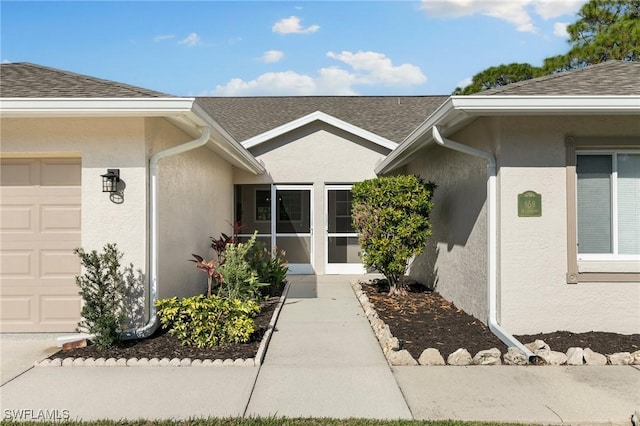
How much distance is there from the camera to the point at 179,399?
384 centimetres

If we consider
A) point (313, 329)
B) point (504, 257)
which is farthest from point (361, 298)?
point (504, 257)

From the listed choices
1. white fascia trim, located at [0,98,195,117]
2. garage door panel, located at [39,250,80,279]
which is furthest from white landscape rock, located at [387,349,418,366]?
garage door panel, located at [39,250,80,279]

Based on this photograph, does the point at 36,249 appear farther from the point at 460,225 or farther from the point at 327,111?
the point at 327,111

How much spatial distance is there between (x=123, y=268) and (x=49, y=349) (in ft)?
4.38

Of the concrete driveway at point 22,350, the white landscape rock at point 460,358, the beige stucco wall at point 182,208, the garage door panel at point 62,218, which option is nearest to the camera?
the concrete driveway at point 22,350

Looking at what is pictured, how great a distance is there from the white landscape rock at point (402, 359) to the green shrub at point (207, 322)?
5.99ft

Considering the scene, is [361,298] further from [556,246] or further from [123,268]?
[123,268]

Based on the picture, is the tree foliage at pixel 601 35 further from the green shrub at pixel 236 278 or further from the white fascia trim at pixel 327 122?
the green shrub at pixel 236 278

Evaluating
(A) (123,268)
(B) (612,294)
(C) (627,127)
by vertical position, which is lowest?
(B) (612,294)

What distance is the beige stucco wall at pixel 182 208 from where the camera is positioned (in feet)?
20.2

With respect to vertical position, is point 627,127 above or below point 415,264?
above

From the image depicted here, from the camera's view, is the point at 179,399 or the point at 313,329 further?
the point at 313,329

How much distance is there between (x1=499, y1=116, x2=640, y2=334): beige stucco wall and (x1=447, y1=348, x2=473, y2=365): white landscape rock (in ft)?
3.98

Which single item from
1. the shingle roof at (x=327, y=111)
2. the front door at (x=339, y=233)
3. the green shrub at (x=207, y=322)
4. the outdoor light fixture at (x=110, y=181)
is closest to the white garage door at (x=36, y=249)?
the outdoor light fixture at (x=110, y=181)
